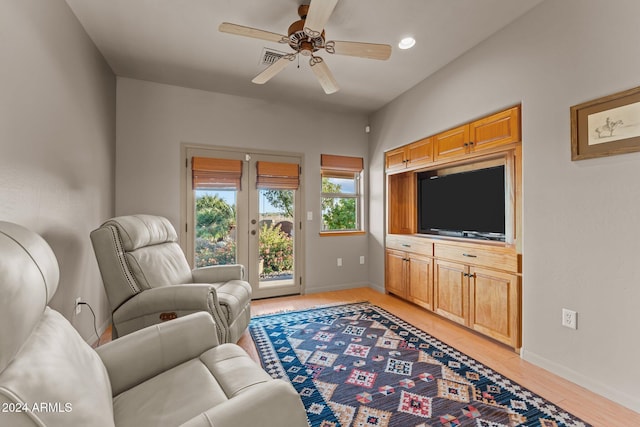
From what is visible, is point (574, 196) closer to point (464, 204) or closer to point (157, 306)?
point (464, 204)

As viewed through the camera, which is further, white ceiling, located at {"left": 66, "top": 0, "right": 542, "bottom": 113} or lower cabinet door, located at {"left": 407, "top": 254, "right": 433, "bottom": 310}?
lower cabinet door, located at {"left": 407, "top": 254, "right": 433, "bottom": 310}

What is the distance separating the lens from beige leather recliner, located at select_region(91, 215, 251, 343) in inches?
78.4

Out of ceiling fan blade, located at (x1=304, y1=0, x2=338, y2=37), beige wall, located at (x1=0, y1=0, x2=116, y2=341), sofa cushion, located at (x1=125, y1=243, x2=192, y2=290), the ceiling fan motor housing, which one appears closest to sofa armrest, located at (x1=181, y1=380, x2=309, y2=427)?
beige wall, located at (x1=0, y1=0, x2=116, y2=341)

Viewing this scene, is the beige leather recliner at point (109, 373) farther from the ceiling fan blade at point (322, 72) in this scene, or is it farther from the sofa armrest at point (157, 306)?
the ceiling fan blade at point (322, 72)

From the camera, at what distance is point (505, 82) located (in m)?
2.43

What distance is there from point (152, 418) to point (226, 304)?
1.12 m

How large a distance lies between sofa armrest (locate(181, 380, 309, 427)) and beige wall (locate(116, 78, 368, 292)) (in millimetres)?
3015

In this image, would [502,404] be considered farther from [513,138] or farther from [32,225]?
[32,225]

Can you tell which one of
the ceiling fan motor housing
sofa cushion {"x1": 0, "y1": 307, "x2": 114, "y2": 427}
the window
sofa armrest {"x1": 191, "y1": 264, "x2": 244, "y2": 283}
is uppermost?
the ceiling fan motor housing

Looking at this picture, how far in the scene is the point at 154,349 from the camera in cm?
129

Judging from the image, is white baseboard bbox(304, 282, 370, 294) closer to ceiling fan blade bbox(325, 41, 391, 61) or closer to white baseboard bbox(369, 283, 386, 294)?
white baseboard bbox(369, 283, 386, 294)

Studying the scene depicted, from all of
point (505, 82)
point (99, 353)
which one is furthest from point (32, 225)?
point (505, 82)

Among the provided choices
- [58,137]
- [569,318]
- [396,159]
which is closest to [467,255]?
[569,318]

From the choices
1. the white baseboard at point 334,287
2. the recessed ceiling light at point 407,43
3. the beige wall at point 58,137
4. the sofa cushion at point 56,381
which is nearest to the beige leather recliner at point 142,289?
the beige wall at point 58,137
